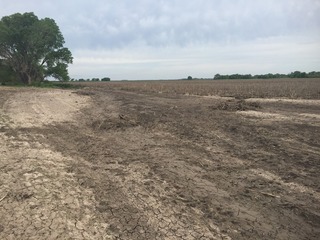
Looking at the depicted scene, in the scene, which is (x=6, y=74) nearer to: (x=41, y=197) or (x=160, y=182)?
(x=41, y=197)

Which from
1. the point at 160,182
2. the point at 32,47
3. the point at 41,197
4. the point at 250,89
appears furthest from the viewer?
the point at 32,47

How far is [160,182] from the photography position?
213 inches

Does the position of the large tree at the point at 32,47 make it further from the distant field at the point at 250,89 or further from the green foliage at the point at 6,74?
the distant field at the point at 250,89

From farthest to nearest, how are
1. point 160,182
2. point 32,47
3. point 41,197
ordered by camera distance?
point 32,47 → point 160,182 → point 41,197

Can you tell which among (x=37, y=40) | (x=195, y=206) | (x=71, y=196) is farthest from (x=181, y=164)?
(x=37, y=40)

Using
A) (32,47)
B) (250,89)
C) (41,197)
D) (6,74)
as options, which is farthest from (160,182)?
(6,74)

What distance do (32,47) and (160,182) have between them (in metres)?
43.1

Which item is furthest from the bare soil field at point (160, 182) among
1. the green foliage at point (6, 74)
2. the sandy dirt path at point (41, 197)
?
the green foliage at point (6, 74)

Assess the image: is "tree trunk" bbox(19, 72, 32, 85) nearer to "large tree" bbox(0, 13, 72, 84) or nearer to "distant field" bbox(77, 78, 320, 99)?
"large tree" bbox(0, 13, 72, 84)

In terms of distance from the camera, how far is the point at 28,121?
10859 mm

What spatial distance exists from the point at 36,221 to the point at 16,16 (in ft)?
153

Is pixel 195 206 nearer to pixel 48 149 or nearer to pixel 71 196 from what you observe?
pixel 71 196

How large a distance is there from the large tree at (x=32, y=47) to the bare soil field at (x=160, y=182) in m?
37.1

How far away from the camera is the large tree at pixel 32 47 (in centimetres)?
4272
